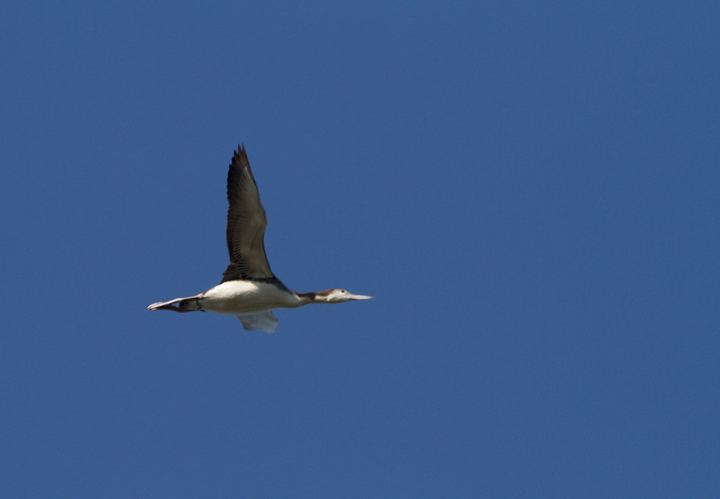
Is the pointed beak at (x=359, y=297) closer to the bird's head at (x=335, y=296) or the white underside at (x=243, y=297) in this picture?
the bird's head at (x=335, y=296)

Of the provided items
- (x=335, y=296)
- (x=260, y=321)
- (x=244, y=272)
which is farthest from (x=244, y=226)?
(x=260, y=321)

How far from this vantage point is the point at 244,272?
60.0 feet

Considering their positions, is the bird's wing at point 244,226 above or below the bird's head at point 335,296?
above

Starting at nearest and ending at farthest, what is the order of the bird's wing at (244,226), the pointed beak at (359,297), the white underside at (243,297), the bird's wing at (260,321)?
the bird's wing at (244,226) < the white underside at (243,297) < the pointed beak at (359,297) < the bird's wing at (260,321)

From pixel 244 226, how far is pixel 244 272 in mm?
1169

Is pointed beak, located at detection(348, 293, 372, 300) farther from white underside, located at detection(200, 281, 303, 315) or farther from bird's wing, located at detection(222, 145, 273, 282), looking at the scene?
bird's wing, located at detection(222, 145, 273, 282)

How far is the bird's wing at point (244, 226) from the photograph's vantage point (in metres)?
17.6

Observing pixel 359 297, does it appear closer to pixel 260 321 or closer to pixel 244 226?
pixel 260 321

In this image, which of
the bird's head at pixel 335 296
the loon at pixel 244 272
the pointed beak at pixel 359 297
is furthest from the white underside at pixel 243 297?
the pointed beak at pixel 359 297

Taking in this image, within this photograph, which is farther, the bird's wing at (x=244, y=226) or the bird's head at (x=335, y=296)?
the bird's head at (x=335, y=296)

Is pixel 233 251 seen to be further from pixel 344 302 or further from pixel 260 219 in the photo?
pixel 344 302

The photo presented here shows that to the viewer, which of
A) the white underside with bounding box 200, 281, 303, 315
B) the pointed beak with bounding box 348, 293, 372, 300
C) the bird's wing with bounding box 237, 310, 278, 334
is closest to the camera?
the white underside with bounding box 200, 281, 303, 315

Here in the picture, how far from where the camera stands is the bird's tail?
18.1m

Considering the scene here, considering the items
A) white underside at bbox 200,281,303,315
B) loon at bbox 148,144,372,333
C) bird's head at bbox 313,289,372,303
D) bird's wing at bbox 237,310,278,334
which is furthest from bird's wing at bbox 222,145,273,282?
bird's wing at bbox 237,310,278,334
